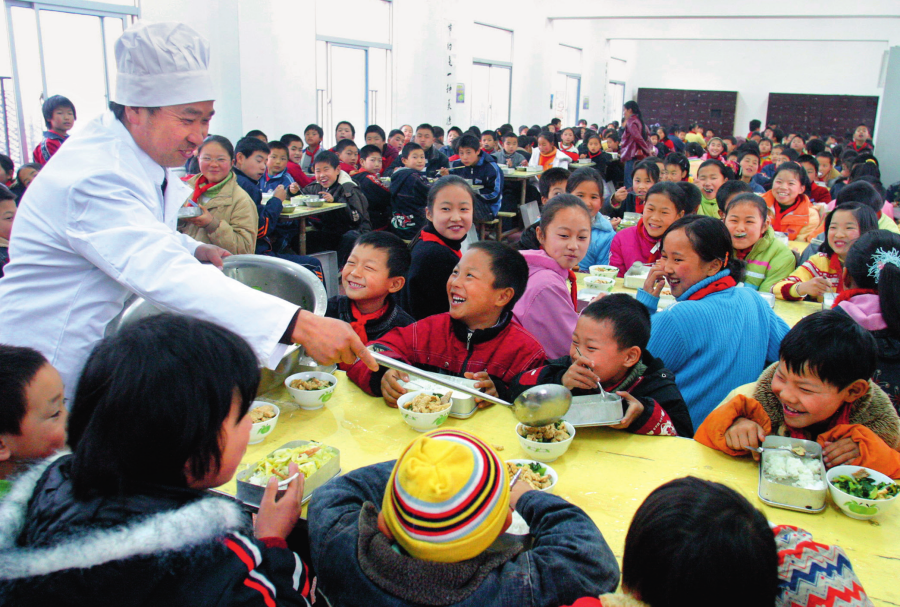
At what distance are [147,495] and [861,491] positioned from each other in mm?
1228

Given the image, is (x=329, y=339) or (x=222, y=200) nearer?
(x=329, y=339)

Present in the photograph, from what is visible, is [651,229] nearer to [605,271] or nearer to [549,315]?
[605,271]

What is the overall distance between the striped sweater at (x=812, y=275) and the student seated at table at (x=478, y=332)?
60.0 inches

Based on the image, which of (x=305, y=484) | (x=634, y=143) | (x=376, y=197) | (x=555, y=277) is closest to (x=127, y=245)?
(x=305, y=484)

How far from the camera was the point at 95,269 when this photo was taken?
1.32 metres

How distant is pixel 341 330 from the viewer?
1231 mm

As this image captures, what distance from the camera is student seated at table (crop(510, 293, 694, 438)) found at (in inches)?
61.9

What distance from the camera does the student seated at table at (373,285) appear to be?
6.78ft

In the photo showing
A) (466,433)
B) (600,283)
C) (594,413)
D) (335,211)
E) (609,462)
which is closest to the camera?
(466,433)

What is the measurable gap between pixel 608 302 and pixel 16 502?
1.36 m

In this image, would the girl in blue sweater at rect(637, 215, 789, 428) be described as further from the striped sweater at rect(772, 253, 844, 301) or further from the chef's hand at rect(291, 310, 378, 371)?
the chef's hand at rect(291, 310, 378, 371)

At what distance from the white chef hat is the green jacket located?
8.73ft

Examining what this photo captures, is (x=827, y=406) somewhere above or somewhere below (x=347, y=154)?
below

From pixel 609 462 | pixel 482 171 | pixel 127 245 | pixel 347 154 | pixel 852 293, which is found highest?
pixel 347 154
